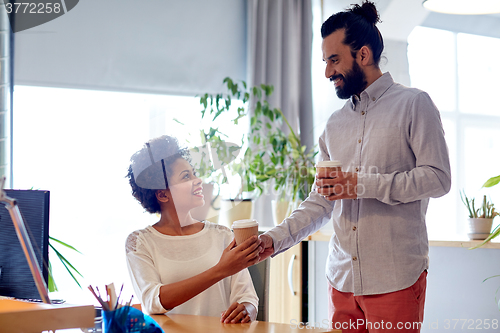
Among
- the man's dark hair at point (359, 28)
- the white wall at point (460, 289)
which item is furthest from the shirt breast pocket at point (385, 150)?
the white wall at point (460, 289)

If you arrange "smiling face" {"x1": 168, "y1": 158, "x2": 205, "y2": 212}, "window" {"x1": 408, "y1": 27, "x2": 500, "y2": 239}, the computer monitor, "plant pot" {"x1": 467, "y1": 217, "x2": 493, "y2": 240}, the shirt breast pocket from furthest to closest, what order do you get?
"window" {"x1": 408, "y1": 27, "x2": 500, "y2": 239} < "plant pot" {"x1": 467, "y1": 217, "x2": 493, "y2": 240} < "smiling face" {"x1": 168, "y1": 158, "x2": 205, "y2": 212} < the shirt breast pocket < the computer monitor

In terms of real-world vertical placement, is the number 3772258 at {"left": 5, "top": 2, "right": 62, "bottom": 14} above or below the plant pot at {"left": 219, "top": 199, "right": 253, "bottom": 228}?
above

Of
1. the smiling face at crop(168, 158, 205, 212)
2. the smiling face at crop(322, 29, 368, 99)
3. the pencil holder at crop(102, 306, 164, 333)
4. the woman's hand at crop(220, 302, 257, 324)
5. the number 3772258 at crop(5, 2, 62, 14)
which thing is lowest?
the woman's hand at crop(220, 302, 257, 324)

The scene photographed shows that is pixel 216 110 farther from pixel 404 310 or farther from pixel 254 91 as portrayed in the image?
pixel 404 310

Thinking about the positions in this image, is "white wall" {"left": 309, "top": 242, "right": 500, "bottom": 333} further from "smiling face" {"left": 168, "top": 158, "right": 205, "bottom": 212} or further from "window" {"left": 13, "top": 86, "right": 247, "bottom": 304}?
"window" {"left": 13, "top": 86, "right": 247, "bottom": 304}

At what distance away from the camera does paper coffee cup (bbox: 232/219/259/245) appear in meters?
1.32

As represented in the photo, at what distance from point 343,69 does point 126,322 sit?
40.3 inches

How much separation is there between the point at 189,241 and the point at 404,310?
2.30 feet

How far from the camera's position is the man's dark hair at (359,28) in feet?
4.95

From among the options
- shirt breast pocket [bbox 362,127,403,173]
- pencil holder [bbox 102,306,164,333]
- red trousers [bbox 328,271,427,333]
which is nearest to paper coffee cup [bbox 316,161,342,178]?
shirt breast pocket [bbox 362,127,403,173]

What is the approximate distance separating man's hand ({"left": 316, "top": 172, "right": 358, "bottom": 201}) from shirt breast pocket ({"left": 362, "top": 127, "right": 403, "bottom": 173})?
0.11 meters

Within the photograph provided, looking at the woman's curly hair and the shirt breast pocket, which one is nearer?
the shirt breast pocket

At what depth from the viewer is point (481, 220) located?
2.03 meters

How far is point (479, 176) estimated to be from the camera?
2.37 m
